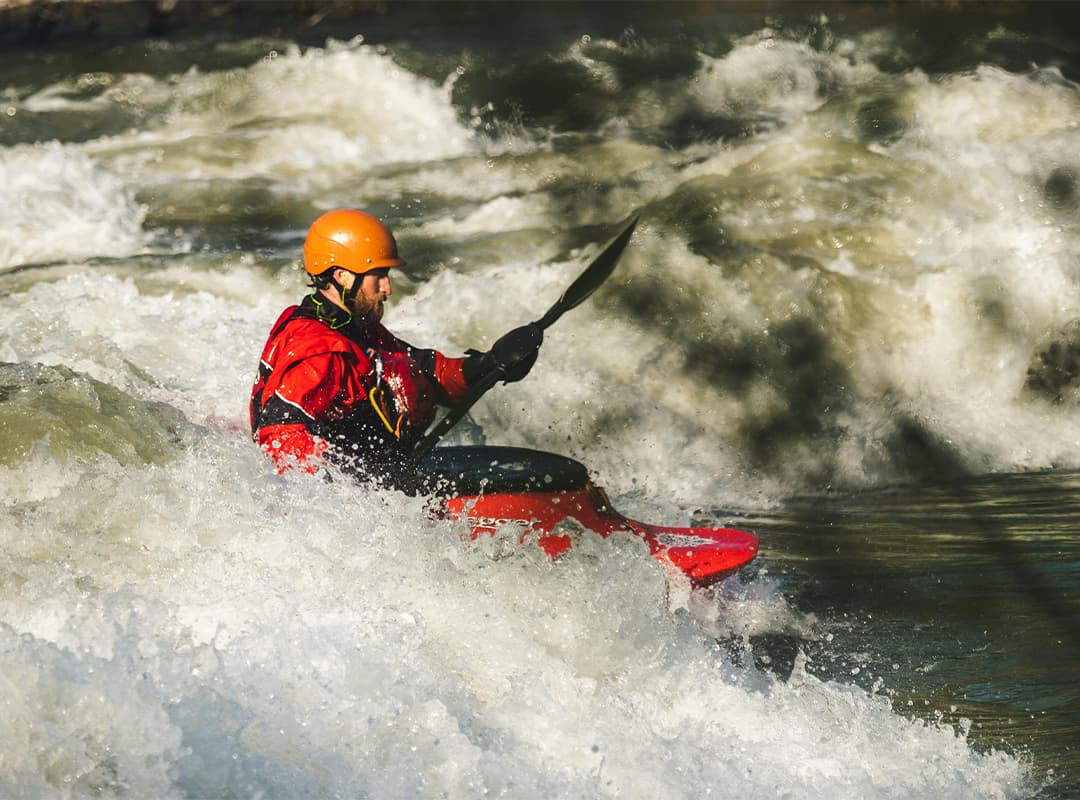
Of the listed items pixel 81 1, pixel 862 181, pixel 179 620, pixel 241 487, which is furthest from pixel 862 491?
pixel 81 1

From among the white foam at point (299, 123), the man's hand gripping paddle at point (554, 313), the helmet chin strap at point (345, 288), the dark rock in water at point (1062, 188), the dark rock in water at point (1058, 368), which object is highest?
the helmet chin strap at point (345, 288)

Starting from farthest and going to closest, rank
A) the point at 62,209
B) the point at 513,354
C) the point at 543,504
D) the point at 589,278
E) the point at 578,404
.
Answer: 1. the point at 62,209
2. the point at 578,404
3. the point at 589,278
4. the point at 513,354
5. the point at 543,504

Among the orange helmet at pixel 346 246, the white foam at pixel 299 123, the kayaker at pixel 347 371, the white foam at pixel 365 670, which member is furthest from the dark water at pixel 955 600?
the white foam at pixel 299 123

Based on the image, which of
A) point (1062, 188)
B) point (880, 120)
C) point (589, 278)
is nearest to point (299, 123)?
point (880, 120)

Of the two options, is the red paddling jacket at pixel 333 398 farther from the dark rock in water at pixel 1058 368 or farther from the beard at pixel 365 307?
the dark rock in water at pixel 1058 368

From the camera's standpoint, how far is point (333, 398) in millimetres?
3604

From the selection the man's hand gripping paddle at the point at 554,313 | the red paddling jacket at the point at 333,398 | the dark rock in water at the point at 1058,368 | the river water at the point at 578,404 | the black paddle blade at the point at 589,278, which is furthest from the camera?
the dark rock in water at the point at 1058,368

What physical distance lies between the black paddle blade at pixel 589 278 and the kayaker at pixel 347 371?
14.2 inches

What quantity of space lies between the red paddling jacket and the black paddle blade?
701mm

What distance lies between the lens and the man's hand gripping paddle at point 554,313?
13.2 ft

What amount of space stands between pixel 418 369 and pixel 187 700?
5.28ft

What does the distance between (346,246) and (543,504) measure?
0.99m

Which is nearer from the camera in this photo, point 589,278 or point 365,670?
point 365,670

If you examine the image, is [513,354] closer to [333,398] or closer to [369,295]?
[369,295]
